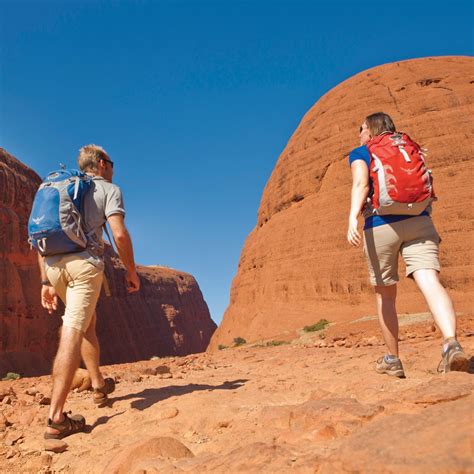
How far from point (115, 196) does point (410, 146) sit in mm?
2422

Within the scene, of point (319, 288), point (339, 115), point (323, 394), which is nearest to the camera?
point (323, 394)

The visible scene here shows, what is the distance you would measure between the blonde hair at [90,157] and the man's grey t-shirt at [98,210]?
12.6 inches

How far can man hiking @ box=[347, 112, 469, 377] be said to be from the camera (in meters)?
3.34

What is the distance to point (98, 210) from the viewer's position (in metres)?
3.68

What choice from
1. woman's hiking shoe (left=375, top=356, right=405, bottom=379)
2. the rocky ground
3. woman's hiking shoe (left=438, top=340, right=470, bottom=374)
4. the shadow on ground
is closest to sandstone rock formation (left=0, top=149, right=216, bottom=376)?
the shadow on ground

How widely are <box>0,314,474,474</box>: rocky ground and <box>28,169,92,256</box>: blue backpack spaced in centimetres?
139

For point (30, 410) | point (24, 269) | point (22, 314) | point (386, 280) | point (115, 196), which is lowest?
point (30, 410)

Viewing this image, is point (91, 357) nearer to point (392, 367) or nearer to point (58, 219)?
point (58, 219)

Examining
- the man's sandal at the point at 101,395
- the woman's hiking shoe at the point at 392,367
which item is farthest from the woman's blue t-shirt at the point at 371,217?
the man's sandal at the point at 101,395

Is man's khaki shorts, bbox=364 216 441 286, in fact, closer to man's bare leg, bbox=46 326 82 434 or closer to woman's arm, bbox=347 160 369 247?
woman's arm, bbox=347 160 369 247

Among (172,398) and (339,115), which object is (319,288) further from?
(172,398)

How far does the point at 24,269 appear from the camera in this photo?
1187 inches

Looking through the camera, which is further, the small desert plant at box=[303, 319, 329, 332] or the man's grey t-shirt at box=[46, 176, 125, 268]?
the small desert plant at box=[303, 319, 329, 332]

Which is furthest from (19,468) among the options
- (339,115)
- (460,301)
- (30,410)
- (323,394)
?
(339,115)
